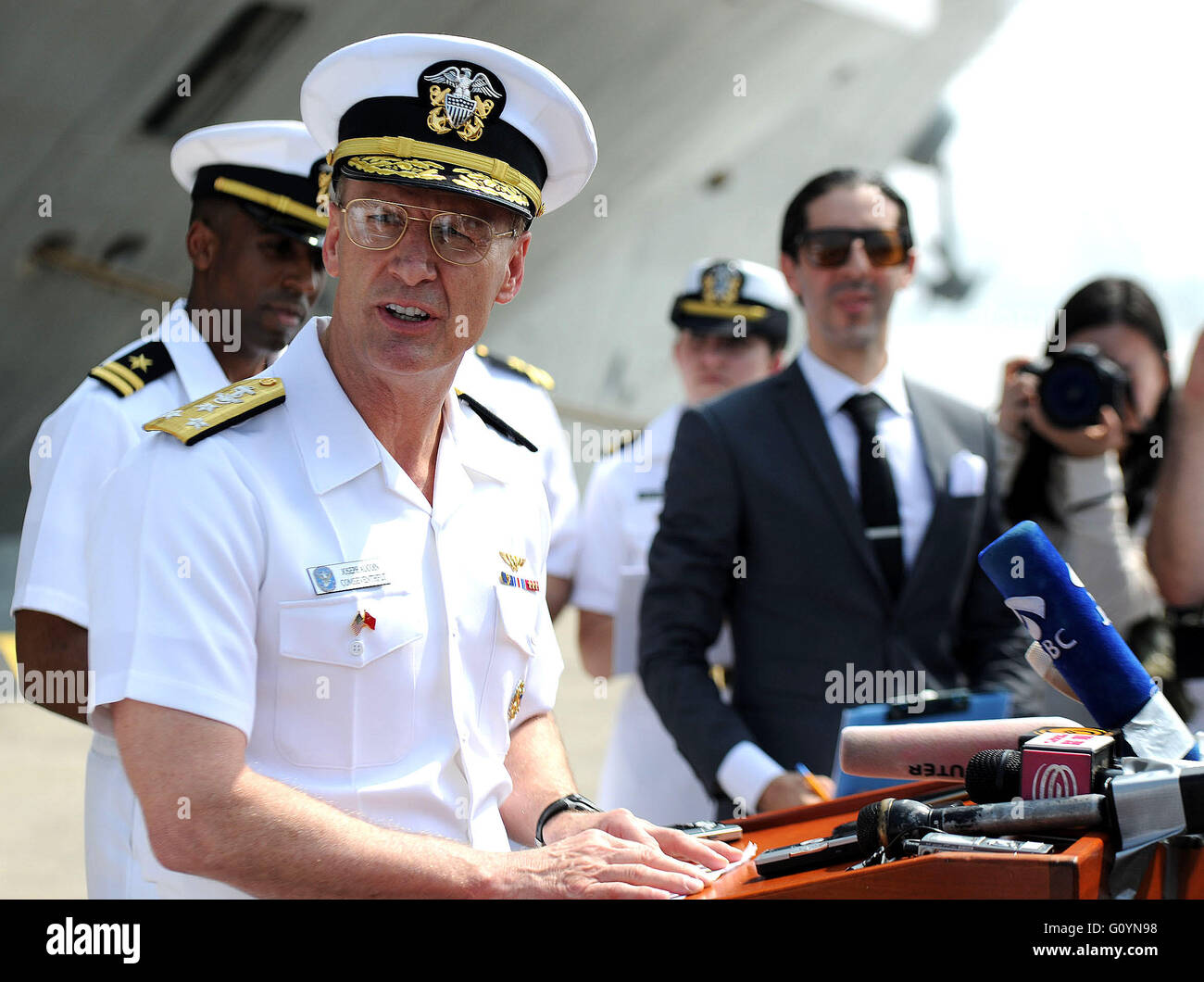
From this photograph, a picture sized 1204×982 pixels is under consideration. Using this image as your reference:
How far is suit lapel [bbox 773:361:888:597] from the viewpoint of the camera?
2613 mm

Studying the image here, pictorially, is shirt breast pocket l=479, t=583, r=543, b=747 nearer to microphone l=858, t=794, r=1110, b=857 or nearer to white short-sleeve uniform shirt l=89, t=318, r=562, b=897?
white short-sleeve uniform shirt l=89, t=318, r=562, b=897

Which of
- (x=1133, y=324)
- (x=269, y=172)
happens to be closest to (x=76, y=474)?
(x=269, y=172)

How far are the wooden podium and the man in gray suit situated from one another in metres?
1.29

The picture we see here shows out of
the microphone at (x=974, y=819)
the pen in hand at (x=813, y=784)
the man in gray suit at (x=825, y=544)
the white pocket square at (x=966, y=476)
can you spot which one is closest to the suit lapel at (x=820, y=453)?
the man in gray suit at (x=825, y=544)

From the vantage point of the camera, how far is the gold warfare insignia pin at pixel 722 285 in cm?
377

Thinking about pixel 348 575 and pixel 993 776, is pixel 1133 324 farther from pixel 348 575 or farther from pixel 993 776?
pixel 348 575

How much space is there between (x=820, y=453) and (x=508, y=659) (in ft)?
3.73

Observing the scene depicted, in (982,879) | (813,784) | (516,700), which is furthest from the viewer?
(813,784)

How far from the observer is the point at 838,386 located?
2789 mm

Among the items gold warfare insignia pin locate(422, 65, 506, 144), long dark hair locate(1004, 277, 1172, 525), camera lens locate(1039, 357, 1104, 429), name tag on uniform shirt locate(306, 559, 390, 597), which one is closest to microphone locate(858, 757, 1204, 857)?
name tag on uniform shirt locate(306, 559, 390, 597)

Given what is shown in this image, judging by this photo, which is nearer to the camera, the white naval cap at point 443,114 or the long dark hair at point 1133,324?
the white naval cap at point 443,114

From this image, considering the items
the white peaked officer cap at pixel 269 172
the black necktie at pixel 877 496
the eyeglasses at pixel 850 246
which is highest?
the white peaked officer cap at pixel 269 172

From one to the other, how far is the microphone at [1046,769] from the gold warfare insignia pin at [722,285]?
8.31ft

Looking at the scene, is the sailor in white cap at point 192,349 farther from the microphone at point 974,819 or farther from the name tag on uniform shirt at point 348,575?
the microphone at point 974,819
